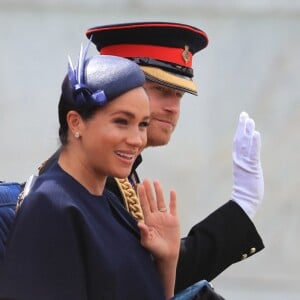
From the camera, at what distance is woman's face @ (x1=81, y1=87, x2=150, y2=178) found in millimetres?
2234

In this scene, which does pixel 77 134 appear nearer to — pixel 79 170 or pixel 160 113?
pixel 79 170

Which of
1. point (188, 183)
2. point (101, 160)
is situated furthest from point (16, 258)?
point (188, 183)

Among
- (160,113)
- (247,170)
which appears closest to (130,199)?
(160,113)

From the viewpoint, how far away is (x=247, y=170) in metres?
2.90

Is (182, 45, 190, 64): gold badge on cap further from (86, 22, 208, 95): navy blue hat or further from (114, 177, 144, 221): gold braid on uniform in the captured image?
(114, 177, 144, 221): gold braid on uniform

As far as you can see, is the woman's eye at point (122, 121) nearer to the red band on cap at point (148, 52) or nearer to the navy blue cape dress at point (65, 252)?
the navy blue cape dress at point (65, 252)

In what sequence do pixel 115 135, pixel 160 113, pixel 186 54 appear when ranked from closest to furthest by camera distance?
pixel 115 135
pixel 160 113
pixel 186 54

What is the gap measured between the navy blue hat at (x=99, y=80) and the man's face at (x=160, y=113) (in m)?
0.49

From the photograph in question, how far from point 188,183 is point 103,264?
3.01 metres

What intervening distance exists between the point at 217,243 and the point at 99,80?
0.81 m

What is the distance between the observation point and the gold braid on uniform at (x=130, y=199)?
264 cm

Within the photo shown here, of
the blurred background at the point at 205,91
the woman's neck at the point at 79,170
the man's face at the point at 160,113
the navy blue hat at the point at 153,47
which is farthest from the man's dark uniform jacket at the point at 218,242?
the blurred background at the point at 205,91

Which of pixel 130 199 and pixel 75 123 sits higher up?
pixel 75 123

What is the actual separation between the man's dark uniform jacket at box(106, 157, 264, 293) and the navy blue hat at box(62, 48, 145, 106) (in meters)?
0.61
